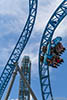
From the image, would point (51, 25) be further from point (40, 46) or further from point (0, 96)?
point (0, 96)

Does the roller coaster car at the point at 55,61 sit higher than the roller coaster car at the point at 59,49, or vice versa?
the roller coaster car at the point at 59,49

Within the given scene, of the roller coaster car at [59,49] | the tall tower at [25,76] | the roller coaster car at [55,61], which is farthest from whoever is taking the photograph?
the tall tower at [25,76]

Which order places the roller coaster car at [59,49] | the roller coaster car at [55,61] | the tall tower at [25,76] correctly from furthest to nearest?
1. the tall tower at [25,76]
2. the roller coaster car at [59,49]
3. the roller coaster car at [55,61]

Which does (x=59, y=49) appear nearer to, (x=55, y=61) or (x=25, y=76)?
(x=55, y=61)

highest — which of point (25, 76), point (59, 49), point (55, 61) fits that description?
point (25, 76)

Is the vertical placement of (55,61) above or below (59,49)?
below

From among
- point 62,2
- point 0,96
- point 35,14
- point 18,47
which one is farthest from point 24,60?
point 62,2

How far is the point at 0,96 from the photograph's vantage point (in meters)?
44.4

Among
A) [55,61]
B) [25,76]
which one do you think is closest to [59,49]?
[55,61]

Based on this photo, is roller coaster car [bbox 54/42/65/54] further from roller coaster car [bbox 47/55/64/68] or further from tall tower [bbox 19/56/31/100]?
tall tower [bbox 19/56/31/100]

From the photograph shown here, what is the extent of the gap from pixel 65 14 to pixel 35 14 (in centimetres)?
813

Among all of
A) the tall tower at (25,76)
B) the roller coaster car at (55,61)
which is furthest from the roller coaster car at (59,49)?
the tall tower at (25,76)

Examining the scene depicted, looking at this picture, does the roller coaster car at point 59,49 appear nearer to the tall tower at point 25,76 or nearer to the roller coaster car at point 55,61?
the roller coaster car at point 55,61

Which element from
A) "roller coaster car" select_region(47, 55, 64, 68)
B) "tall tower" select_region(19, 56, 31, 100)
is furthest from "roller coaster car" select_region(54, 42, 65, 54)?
"tall tower" select_region(19, 56, 31, 100)
